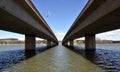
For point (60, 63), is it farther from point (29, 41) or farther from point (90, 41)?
point (90, 41)

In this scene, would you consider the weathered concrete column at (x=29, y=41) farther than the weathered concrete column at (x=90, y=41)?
No

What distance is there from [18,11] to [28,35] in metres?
35.5

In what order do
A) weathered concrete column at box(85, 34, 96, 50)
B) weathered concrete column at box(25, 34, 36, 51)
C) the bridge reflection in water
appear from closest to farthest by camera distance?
the bridge reflection in water, weathered concrete column at box(25, 34, 36, 51), weathered concrete column at box(85, 34, 96, 50)

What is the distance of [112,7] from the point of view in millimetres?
15391

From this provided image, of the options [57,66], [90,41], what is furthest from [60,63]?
[90,41]

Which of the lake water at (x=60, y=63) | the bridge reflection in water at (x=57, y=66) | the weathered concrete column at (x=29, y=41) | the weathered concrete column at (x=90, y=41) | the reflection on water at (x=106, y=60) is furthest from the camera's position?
the weathered concrete column at (x=90, y=41)

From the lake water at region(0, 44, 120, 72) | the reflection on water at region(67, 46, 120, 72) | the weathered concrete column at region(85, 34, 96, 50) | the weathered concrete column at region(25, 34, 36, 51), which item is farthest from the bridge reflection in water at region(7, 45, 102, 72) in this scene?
the weathered concrete column at region(85, 34, 96, 50)

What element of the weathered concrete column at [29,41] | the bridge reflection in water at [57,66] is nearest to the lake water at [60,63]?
the bridge reflection in water at [57,66]

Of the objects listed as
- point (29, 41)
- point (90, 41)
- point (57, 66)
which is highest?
point (29, 41)

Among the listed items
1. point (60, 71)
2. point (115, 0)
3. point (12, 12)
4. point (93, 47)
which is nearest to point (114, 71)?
point (60, 71)

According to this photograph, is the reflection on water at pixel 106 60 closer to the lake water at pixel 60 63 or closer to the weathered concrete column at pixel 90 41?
the lake water at pixel 60 63

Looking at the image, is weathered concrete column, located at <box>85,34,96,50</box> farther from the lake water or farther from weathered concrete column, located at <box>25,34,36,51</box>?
the lake water

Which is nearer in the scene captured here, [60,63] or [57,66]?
[57,66]

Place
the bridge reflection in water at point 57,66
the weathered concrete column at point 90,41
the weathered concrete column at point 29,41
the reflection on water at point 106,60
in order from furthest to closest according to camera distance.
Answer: the weathered concrete column at point 90,41
the weathered concrete column at point 29,41
the reflection on water at point 106,60
the bridge reflection in water at point 57,66
